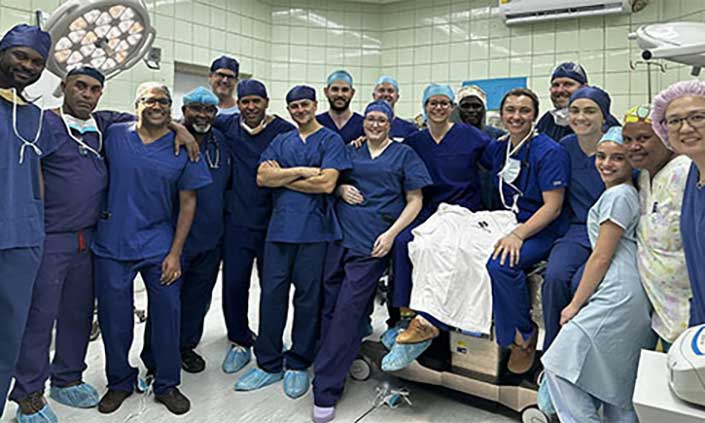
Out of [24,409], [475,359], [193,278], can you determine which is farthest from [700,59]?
[24,409]

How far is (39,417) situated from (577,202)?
218 cm

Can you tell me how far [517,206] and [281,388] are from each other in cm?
131

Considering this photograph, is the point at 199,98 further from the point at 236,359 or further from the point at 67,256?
the point at 236,359

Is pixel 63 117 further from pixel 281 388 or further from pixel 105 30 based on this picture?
pixel 281 388

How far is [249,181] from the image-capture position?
8.02 ft

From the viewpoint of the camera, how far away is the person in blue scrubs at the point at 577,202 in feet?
5.51

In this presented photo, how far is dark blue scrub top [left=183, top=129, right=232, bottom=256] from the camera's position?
2.34 metres

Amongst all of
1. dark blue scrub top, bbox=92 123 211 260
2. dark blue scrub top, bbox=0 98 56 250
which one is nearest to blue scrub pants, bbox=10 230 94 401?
dark blue scrub top, bbox=92 123 211 260

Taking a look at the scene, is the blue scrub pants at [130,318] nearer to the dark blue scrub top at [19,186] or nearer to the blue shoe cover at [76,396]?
the blue shoe cover at [76,396]

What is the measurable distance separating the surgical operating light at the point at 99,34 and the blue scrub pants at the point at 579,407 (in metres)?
2.05

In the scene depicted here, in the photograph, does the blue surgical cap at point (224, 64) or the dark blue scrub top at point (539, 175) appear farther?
the blue surgical cap at point (224, 64)

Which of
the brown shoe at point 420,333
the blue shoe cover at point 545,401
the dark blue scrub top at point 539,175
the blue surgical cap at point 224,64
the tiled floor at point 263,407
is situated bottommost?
the tiled floor at point 263,407

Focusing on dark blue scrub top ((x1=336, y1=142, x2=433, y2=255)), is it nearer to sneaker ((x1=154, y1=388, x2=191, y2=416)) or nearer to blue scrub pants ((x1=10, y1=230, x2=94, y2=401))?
sneaker ((x1=154, y1=388, x2=191, y2=416))

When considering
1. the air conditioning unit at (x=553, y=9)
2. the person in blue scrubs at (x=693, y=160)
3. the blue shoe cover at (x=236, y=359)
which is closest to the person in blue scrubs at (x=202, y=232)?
the blue shoe cover at (x=236, y=359)
